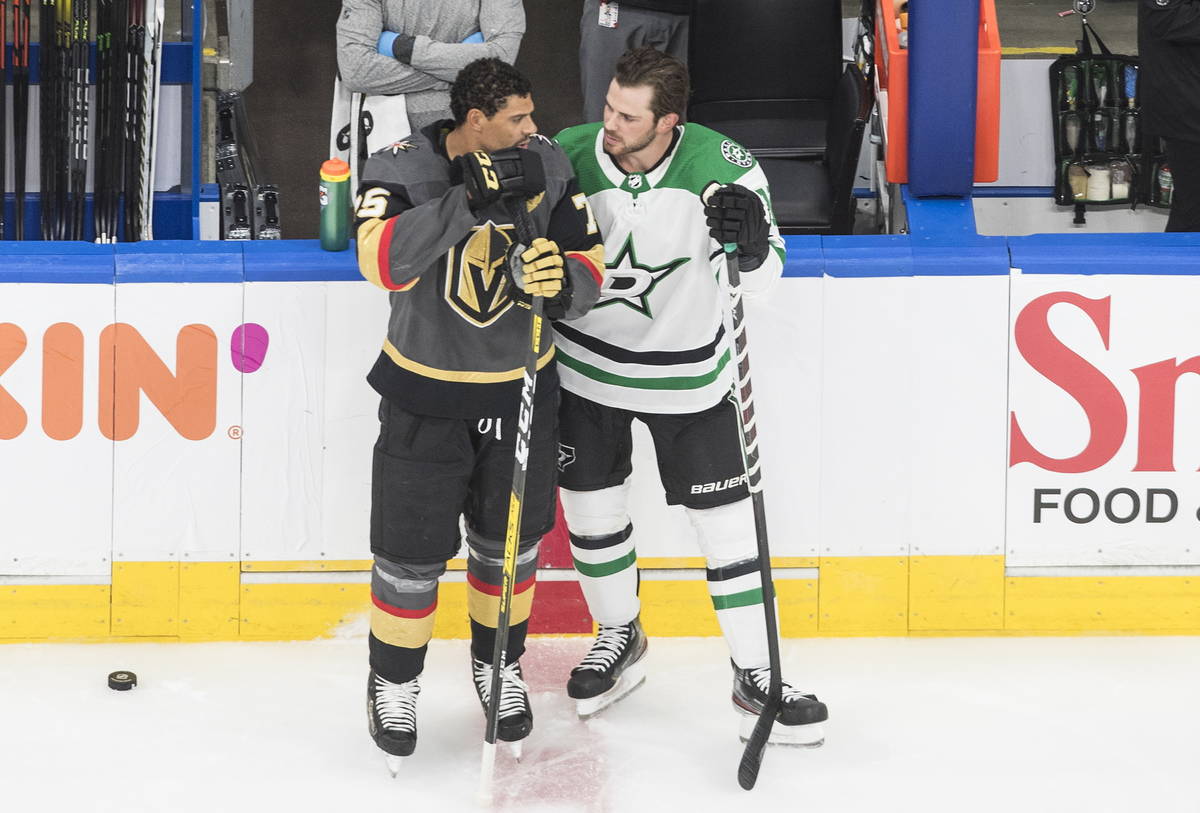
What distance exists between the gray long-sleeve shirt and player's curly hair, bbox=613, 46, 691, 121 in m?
1.52

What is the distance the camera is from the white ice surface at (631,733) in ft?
11.9

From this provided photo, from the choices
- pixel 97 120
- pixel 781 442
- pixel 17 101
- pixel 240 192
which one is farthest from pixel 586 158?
pixel 17 101

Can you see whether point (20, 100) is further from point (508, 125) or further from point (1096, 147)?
point (1096, 147)

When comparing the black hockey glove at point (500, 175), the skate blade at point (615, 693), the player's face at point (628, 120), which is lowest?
the skate blade at point (615, 693)

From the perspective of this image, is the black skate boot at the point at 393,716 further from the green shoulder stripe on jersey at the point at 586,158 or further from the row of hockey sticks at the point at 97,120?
the row of hockey sticks at the point at 97,120

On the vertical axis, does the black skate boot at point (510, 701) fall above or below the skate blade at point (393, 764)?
above

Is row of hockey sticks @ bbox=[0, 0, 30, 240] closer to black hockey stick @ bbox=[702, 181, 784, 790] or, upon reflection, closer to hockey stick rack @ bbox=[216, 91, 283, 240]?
hockey stick rack @ bbox=[216, 91, 283, 240]

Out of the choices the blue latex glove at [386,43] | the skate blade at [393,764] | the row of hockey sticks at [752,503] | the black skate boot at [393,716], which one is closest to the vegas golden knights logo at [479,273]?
the row of hockey sticks at [752,503]

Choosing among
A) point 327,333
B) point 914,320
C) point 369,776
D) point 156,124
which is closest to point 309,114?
point 156,124

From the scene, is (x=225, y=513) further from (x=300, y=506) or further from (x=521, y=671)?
(x=521, y=671)

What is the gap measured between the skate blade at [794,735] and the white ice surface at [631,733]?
3 centimetres

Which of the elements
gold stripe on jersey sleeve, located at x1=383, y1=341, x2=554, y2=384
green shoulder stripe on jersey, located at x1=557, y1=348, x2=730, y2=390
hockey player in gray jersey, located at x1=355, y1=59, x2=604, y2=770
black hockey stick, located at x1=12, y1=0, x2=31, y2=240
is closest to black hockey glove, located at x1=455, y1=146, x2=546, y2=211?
hockey player in gray jersey, located at x1=355, y1=59, x2=604, y2=770

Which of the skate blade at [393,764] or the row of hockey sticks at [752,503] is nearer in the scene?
the row of hockey sticks at [752,503]

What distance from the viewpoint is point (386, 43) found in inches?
204
